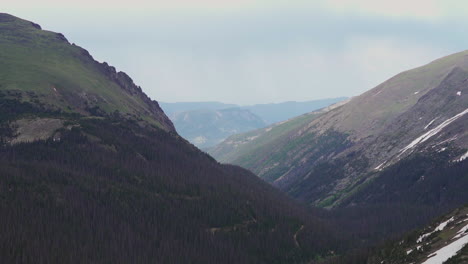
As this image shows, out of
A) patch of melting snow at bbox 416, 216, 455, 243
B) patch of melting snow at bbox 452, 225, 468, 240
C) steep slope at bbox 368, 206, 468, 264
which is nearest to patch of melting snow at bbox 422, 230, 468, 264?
steep slope at bbox 368, 206, 468, 264

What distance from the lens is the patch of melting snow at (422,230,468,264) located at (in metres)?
94.1

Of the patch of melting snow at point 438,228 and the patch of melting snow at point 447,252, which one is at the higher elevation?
the patch of melting snow at point 447,252

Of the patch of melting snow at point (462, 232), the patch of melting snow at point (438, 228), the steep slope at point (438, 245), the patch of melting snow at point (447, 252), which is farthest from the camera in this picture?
the patch of melting snow at point (438, 228)

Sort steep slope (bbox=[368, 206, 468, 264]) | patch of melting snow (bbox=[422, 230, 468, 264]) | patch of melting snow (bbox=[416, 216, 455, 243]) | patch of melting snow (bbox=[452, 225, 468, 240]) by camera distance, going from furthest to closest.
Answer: patch of melting snow (bbox=[416, 216, 455, 243])
patch of melting snow (bbox=[452, 225, 468, 240])
steep slope (bbox=[368, 206, 468, 264])
patch of melting snow (bbox=[422, 230, 468, 264])

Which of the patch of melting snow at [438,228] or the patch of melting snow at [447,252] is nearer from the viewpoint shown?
the patch of melting snow at [447,252]

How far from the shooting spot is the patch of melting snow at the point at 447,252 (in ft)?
309

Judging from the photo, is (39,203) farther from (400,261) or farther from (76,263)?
(400,261)

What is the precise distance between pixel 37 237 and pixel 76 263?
19.8m

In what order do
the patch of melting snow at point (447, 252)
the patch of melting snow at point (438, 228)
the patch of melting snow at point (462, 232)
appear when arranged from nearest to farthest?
1. the patch of melting snow at point (447, 252)
2. the patch of melting snow at point (462, 232)
3. the patch of melting snow at point (438, 228)

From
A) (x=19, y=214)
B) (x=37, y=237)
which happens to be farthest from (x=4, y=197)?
(x=37, y=237)

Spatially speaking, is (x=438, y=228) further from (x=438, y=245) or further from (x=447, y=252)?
(x=447, y=252)

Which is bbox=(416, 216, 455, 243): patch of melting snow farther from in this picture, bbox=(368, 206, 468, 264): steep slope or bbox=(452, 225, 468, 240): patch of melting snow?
bbox=(452, 225, 468, 240): patch of melting snow

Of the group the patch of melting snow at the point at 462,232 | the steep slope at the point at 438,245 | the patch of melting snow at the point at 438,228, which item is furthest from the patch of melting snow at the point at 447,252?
the patch of melting snow at the point at 438,228

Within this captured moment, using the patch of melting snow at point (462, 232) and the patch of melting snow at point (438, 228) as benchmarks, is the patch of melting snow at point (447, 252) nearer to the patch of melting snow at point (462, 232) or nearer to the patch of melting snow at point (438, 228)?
the patch of melting snow at point (462, 232)
